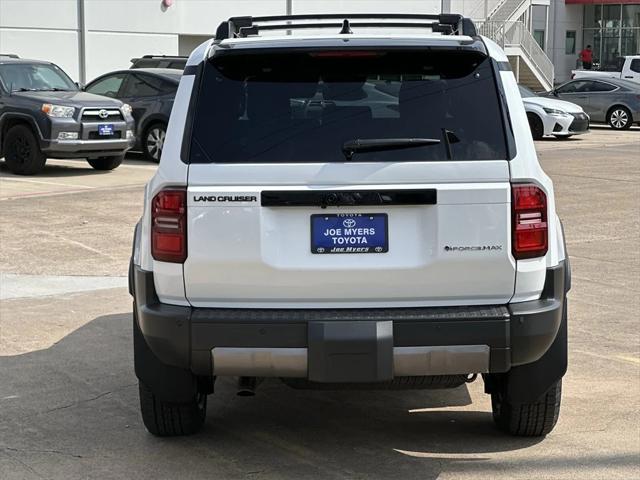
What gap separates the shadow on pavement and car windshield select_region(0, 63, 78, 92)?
11.9 metres

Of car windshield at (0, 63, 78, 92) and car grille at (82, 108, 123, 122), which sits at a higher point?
car windshield at (0, 63, 78, 92)

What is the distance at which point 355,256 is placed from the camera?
4641mm

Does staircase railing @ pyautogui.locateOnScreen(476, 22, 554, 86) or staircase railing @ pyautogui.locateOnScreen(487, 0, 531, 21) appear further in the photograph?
staircase railing @ pyautogui.locateOnScreen(487, 0, 531, 21)

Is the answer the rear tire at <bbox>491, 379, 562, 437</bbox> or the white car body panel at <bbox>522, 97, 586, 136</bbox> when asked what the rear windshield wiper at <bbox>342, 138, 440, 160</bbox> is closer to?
the rear tire at <bbox>491, 379, 562, 437</bbox>

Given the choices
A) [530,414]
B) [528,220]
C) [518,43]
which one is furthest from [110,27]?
[528,220]

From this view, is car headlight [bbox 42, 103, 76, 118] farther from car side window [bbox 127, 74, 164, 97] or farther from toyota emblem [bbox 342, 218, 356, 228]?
toyota emblem [bbox 342, 218, 356, 228]

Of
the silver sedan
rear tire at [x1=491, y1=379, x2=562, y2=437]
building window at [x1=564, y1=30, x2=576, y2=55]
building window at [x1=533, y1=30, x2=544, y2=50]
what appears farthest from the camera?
building window at [x1=564, y1=30, x2=576, y2=55]

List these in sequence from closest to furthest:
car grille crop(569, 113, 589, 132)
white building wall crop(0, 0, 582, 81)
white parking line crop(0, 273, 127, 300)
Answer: white parking line crop(0, 273, 127, 300) → car grille crop(569, 113, 589, 132) → white building wall crop(0, 0, 582, 81)

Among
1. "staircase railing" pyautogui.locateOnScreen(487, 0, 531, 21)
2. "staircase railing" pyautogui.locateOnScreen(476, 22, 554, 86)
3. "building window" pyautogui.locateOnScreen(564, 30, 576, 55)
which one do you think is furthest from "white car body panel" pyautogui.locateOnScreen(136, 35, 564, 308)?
"building window" pyautogui.locateOnScreen(564, 30, 576, 55)

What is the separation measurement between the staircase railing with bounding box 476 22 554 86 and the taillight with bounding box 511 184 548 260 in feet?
115

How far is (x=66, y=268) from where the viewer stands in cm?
993

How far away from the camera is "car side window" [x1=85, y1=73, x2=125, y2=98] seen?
20.0 metres

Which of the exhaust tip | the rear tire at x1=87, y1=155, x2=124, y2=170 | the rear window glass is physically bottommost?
the rear tire at x1=87, y1=155, x2=124, y2=170

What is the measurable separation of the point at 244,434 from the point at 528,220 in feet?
5.91
